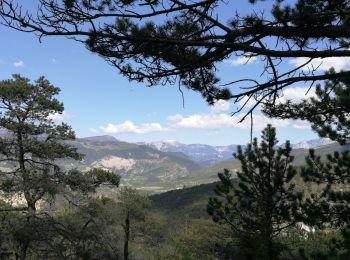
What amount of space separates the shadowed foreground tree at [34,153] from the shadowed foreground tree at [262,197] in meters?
5.99

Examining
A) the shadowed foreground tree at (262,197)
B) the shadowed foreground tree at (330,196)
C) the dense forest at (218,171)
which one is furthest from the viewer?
the shadowed foreground tree at (262,197)

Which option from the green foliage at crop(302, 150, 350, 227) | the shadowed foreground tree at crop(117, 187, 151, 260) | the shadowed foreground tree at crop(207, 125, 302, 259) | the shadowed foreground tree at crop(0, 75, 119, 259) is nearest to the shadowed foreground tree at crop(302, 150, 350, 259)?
the green foliage at crop(302, 150, 350, 227)

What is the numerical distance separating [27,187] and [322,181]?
10943mm

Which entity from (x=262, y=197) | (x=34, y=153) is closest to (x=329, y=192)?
(x=262, y=197)

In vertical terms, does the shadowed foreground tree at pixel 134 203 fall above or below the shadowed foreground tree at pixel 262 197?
below

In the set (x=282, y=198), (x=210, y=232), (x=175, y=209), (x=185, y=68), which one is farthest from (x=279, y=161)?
(x=175, y=209)

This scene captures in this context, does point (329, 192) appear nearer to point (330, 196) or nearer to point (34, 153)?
point (330, 196)

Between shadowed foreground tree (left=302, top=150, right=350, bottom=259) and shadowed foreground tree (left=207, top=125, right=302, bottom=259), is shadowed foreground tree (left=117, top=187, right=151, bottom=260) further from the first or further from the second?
shadowed foreground tree (left=302, top=150, right=350, bottom=259)

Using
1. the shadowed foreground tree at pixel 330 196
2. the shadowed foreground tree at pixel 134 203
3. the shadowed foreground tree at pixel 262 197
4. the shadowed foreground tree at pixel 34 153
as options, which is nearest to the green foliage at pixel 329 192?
the shadowed foreground tree at pixel 330 196

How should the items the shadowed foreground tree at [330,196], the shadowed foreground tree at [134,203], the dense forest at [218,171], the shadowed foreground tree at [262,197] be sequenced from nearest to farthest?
the dense forest at [218,171]
the shadowed foreground tree at [330,196]
the shadowed foreground tree at [262,197]
the shadowed foreground tree at [134,203]

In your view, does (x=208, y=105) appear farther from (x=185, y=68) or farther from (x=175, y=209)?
(x=175, y=209)

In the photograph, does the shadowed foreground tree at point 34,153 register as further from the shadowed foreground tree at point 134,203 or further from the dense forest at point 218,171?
the shadowed foreground tree at point 134,203

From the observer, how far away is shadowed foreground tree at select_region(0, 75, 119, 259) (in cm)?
1559

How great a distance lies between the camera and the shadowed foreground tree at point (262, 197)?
13.8 metres
